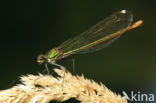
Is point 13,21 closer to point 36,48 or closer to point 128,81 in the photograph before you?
point 36,48

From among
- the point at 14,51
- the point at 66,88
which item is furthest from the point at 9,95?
the point at 14,51

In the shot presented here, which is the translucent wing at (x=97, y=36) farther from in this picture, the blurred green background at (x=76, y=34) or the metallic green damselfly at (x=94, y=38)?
the blurred green background at (x=76, y=34)

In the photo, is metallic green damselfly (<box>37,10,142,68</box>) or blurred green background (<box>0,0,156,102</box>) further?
blurred green background (<box>0,0,156,102</box>)

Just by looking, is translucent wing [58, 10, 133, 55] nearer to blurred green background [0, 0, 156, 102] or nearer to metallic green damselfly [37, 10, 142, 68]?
metallic green damselfly [37, 10, 142, 68]

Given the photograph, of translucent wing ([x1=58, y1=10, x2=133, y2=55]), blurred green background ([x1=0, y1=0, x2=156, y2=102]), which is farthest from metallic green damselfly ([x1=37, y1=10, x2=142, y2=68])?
blurred green background ([x1=0, y1=0, x2=156, y2=102])

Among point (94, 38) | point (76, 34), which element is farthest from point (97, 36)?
point (76, 34)

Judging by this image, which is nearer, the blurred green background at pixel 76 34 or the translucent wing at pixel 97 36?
the translucent wing at pixel 97 36

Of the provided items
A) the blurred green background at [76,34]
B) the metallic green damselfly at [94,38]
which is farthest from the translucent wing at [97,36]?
the blurred green background at [76,34]
